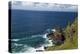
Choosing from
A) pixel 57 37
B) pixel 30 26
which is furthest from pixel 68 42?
pixel 30 26

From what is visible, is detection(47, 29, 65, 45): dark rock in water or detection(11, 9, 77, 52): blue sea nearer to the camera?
detection(11, 9, 77, 52): blue sea

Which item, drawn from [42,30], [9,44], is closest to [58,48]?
[42,30]

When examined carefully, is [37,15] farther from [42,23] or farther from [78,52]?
[78,52]

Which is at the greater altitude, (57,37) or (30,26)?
(30,26)

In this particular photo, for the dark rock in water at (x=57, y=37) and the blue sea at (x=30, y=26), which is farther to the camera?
the dark rock in water at (x=57, y=37)

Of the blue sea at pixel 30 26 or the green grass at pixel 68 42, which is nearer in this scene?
the blue sea at pixel 30 26

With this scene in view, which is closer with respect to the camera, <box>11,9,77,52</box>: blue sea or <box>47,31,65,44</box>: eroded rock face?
<box>11,9,77,52</box>: blue sea

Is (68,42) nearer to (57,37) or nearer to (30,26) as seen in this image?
(57,37)

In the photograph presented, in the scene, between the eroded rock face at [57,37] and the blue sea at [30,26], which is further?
the eroded rock face at [57,37]
